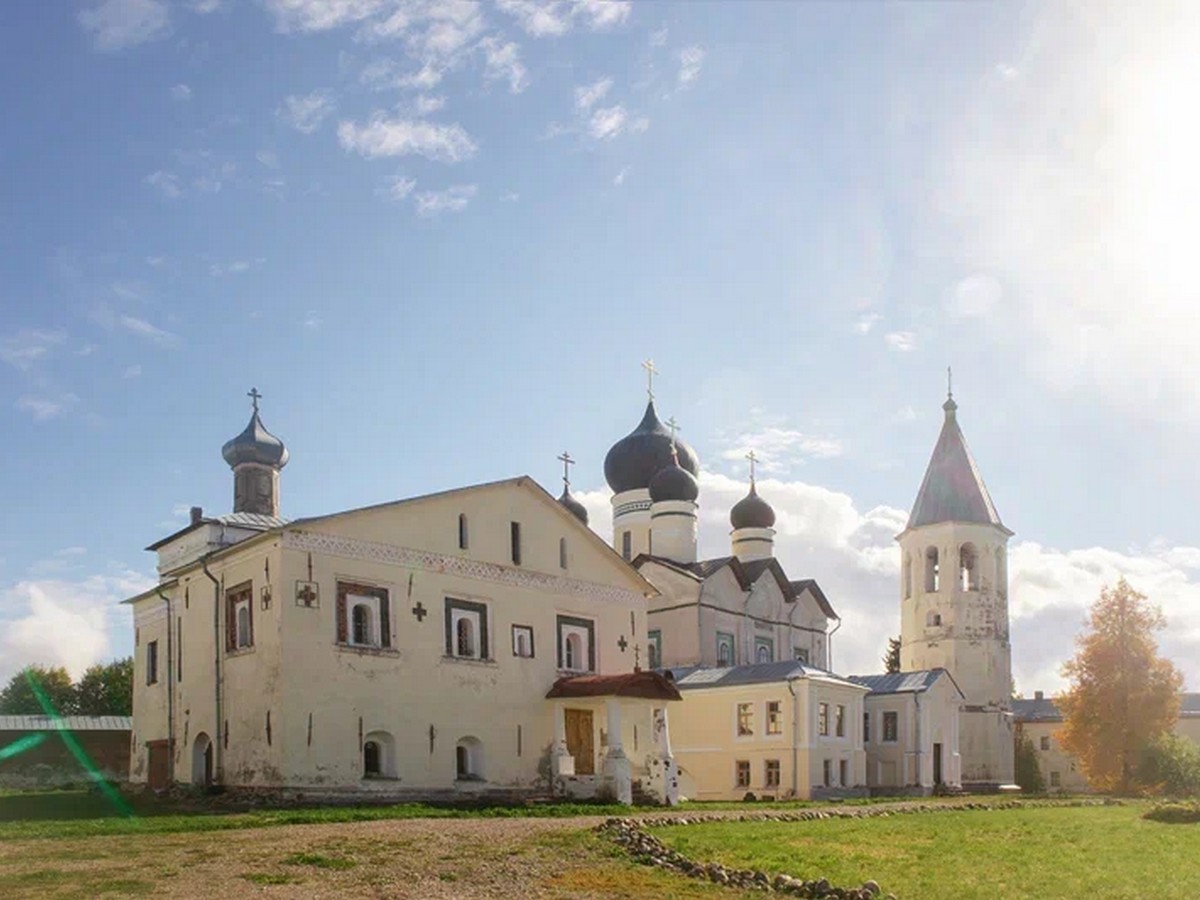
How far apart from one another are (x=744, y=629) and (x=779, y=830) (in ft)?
89.5

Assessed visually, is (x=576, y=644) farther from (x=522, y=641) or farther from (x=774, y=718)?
(x=774, y=718)

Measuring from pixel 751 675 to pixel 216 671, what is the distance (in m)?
17.4

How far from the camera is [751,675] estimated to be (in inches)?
1575

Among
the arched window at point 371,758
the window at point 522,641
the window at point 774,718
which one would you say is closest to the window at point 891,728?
the window at point 774,718

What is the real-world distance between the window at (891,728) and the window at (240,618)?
2468 cm

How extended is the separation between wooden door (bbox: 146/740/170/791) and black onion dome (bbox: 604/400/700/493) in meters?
24.3

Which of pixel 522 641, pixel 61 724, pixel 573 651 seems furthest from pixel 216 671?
pixel 61 724

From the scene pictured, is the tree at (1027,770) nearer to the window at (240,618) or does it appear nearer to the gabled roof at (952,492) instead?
the gabled roof at (952,492)

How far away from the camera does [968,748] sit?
50688 millimetres

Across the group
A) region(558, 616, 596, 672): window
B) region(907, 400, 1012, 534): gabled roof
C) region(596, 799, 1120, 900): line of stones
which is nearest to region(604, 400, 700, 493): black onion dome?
region(907, 400, 1012, 534): gabled roof

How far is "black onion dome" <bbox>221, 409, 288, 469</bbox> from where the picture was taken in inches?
1444

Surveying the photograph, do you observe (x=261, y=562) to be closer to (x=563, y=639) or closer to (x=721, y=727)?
(x=563, y=639)

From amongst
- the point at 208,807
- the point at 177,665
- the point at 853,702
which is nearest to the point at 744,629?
the point at 853,702

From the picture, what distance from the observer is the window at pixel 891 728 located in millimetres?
44344
